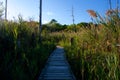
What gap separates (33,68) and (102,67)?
2591 millimetres

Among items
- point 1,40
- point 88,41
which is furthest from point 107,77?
point 1,40

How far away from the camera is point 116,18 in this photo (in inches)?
243

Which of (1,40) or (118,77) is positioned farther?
(1,40)

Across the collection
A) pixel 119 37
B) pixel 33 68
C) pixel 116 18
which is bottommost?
pixel 33 68

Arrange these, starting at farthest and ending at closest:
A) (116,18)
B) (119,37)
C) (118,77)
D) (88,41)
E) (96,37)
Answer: (88,41) < (96,37) < (116,18) < (119,37) < (118,77)

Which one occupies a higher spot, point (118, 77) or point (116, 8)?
point (116, 8)

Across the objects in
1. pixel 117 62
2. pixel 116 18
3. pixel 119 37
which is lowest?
pixel 117 62

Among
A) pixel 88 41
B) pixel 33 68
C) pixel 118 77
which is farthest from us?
pixel 88 41

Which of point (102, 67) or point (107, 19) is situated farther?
point (107, 19)

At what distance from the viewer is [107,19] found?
6.64 metres

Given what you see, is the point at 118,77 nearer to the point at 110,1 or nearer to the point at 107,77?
the point at 107,77

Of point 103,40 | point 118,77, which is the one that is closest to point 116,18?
point 103,40

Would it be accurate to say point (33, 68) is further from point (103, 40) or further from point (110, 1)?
point (110, 1)

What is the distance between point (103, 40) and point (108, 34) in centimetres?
36
